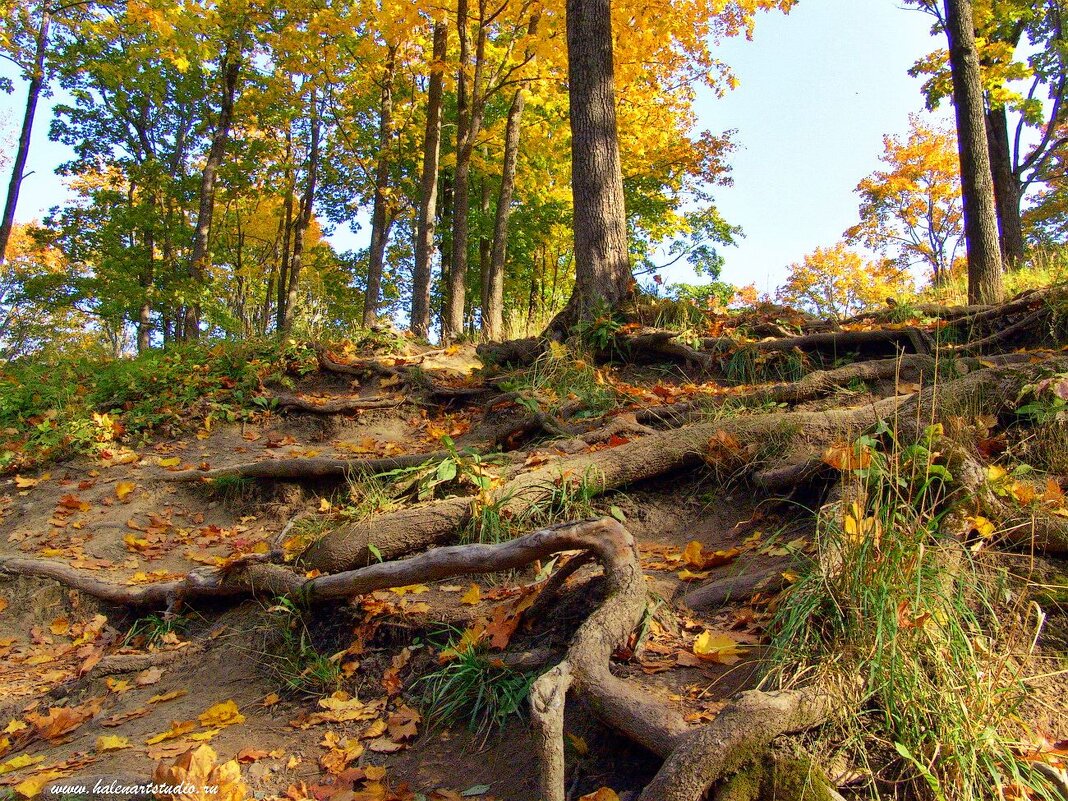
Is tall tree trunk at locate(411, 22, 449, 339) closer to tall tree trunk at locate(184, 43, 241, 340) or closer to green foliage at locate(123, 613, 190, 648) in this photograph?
tall tree trunk at locate(184, 43, 241, 340)

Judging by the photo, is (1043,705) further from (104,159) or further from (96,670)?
(104,159)

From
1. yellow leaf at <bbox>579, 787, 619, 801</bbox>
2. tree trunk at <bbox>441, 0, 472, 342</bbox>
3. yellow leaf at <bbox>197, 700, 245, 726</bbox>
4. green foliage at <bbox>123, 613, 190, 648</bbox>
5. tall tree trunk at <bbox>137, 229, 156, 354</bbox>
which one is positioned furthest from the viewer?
tall tree trunk at <bbox>137, 229, 156, 354</bbox>

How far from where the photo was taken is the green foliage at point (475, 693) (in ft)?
8.55

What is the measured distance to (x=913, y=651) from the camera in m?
2.00

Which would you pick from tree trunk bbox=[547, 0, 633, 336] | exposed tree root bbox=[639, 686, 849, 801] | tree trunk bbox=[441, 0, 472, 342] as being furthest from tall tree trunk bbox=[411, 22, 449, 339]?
exposed tree root bbox=[639, 686, 849, 801]

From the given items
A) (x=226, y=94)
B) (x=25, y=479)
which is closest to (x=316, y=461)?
(x=25, y=479)

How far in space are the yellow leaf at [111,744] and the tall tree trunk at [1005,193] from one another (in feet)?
41.8

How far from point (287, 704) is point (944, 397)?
12.6 ft

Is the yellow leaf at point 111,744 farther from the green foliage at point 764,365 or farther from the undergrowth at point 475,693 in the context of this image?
the green foliage at point 764,365

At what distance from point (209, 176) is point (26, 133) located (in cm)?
364

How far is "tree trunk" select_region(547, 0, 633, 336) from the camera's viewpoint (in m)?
7.00

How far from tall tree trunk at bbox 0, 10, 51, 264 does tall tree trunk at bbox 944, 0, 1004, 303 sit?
56.3 feet

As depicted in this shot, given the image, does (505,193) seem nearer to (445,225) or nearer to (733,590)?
(445,225)

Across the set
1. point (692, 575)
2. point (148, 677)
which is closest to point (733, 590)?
point (692, 575)
